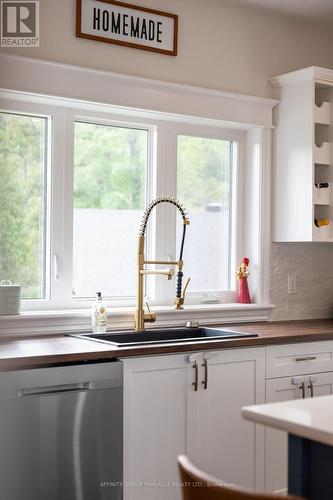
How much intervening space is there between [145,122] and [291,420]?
229 centimetres

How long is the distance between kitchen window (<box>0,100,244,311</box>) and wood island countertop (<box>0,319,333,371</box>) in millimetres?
375

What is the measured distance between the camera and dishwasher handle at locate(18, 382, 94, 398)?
8.91 feet

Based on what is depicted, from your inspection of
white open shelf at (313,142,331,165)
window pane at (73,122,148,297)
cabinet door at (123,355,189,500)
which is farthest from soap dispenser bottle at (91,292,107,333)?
white open shelf at (313,142,331,165)

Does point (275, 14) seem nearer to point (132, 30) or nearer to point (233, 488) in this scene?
point (132, 30)

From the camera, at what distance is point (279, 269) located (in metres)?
4.34

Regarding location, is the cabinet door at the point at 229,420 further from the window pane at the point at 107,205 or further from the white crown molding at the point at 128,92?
the white crown molding at the point at 128,92

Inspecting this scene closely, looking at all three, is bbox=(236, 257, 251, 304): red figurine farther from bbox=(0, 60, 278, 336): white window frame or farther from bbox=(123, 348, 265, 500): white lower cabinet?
bbox=(123, 348, 265, 500): white lower cabinet

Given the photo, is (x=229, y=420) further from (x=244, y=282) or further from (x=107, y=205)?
(x=107, y=205)

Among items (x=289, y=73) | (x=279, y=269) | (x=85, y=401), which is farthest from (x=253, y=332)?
(x=289, y=73)

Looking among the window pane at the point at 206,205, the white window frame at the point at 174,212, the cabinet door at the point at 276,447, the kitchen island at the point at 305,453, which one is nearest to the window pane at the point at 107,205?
the white window frame at the point at 174,212

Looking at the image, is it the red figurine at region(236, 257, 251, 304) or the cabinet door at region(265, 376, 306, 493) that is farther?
the red figurine at region(236, 257, 251, 304)

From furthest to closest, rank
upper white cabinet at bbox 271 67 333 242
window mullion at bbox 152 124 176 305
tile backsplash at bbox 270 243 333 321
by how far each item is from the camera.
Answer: tile backsplash at bbox 270 243 333 321
upper white cabinet at bbox 271 67 333 242
window mullion at bbox 152 124 176 305

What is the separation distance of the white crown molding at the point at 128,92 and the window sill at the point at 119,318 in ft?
3.35

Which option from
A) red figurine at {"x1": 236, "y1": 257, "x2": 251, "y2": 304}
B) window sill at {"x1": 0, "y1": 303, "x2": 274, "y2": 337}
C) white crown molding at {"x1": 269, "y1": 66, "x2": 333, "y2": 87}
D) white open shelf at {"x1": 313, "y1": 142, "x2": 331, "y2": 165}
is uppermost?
white crown molding at {"x1": 269, "y1": 66, "x2": 333, "y2": 87}
